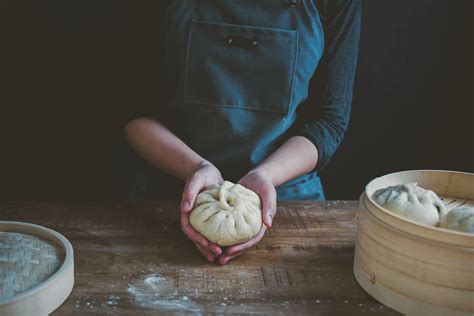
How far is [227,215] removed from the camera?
1448mm

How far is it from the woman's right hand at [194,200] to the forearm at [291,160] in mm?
196

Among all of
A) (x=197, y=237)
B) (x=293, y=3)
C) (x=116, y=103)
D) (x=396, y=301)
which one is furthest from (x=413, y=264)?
(x=116, y=103)

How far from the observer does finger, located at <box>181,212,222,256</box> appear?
1.41m

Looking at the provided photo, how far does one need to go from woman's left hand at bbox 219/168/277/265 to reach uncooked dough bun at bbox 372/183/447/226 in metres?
0.30

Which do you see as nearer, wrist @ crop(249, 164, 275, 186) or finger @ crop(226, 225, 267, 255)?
finger @ crop(226, 225, 267, 255)

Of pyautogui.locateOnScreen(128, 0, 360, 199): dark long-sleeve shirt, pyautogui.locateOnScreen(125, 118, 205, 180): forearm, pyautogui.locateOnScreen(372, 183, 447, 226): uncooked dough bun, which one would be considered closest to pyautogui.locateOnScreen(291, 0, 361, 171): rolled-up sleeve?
pyautogui.locateOnScreen(128, 0, 360, 199): dark long-sleeve shirt

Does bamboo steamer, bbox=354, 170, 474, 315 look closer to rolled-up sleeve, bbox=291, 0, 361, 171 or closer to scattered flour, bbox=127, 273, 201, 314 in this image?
scattered flour, bbox=127, 273, 201, 314

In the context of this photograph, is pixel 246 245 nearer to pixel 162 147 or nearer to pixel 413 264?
pixel 413 264

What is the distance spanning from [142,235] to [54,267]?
338mm

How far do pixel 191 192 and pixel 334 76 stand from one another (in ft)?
2.54

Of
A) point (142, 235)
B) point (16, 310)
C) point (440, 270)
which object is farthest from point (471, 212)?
point (16, 310)

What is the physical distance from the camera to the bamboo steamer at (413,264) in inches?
44.4

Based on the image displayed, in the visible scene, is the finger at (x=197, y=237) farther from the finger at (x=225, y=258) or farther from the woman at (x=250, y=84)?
the woman at (x=250, y=84)

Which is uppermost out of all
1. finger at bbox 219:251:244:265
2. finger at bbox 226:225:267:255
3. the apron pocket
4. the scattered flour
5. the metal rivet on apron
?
the metal rivet on apron
